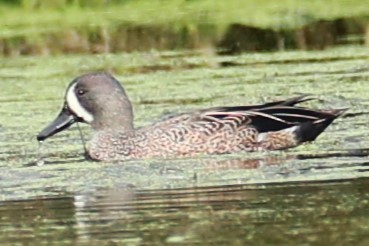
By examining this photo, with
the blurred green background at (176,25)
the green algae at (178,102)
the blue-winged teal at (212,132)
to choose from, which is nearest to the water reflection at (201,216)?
the green algae at (178,102)

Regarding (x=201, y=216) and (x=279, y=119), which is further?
(x=279, y=119)

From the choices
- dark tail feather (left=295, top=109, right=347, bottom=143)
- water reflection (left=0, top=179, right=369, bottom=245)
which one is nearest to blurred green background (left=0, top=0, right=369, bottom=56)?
dark tail feather (left=295, top=109, right=347, bottom=143)

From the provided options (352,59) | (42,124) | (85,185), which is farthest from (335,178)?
(352,59)

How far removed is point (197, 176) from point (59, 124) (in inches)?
67.8

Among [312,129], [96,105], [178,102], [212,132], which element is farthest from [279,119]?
[178,102]

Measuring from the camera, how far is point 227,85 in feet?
39.1

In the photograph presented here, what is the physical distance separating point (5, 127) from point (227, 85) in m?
2.13

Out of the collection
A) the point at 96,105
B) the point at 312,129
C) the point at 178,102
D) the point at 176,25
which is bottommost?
the point at 176,25

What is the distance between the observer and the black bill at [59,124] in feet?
31.1

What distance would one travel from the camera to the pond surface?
650cm

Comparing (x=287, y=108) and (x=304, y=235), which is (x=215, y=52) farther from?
(x=304, y=235)

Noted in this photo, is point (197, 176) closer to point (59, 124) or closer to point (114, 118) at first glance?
point (114, 118)

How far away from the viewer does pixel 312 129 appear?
923 centimetres

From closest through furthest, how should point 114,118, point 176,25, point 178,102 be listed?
point 114,118 → point 178,102 → point 176,25
